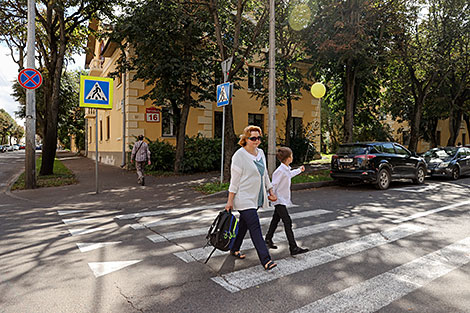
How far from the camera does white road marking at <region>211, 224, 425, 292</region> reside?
138 inches

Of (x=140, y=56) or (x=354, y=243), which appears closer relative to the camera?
(x=354, y=243)

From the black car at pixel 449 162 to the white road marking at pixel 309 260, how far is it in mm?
9827

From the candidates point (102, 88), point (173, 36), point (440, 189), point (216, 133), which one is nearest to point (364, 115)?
point (216, 133)

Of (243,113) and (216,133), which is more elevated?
(243,113)

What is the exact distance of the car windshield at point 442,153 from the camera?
14415 mm

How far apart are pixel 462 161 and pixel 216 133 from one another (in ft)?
42.4

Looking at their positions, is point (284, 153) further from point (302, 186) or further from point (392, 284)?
point (302, 186)

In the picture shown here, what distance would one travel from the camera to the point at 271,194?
163 inches

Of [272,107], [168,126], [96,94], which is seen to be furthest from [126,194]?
[168,126]

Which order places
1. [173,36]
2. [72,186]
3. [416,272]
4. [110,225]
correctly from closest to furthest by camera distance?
1. [416,272]
2. [110,225]
3. [72,186]
4. [173,36]

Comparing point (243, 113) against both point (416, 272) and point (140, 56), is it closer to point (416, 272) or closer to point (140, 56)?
point (140, 56)

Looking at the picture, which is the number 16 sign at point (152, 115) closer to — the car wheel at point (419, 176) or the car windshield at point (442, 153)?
the car wheel at point (419, 176)

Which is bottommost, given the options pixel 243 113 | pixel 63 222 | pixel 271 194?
pixel 63 222

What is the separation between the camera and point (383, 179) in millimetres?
10781
